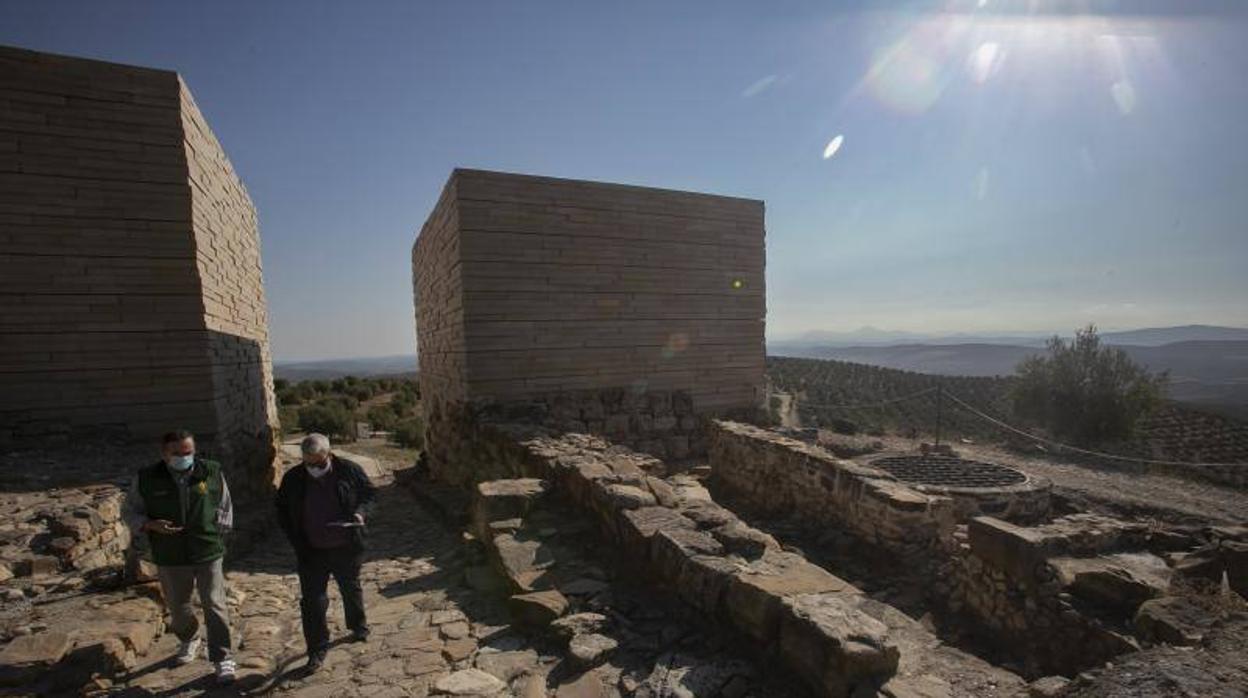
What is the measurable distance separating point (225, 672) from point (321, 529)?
99 cm

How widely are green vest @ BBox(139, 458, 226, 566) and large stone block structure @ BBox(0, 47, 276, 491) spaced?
4.06 metres

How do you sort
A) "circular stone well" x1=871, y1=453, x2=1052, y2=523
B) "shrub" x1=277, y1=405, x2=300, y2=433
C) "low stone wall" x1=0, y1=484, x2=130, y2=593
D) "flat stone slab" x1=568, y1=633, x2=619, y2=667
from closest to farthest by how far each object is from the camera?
1. "flat stone slab" x1=568, y1=633, x2=619, y2=667
2. "low stone wall" x1=0, y1=484, x2=130, y2=593
3. "circular stone well" x1=871, y1=453, x2=1052, y2=523
4. "shrub" x1=277, y1=405, x2=300, y2=433

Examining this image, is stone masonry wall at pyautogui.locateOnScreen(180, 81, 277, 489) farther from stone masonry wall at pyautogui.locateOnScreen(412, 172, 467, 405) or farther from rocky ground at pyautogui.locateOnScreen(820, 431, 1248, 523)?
rocky ground at pyautogui.locateOnScreen(820, 431, 1248, 523)

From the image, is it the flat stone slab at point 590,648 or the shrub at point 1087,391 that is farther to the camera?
the shrub at point 1087,391

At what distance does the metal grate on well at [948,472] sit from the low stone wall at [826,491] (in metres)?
1.87

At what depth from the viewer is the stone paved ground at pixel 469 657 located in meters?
2.99

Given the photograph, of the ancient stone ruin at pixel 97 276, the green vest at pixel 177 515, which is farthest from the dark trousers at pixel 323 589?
the ancient stone ruin at pixel 97 276

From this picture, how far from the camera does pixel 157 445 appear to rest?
671 cm

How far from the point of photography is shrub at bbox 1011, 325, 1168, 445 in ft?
70.0

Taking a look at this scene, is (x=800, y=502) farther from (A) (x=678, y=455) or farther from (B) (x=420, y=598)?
(B) (x=420, y=598)

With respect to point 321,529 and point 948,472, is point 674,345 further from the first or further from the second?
point 321,529

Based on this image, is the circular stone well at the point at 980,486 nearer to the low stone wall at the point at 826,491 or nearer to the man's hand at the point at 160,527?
the low stone wall at the point at 826,491

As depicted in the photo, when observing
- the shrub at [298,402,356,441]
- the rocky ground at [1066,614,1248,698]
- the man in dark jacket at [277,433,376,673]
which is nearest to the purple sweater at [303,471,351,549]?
the man in dark jacket at [277,433,376,673]

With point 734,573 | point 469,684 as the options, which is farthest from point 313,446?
point 734,573
